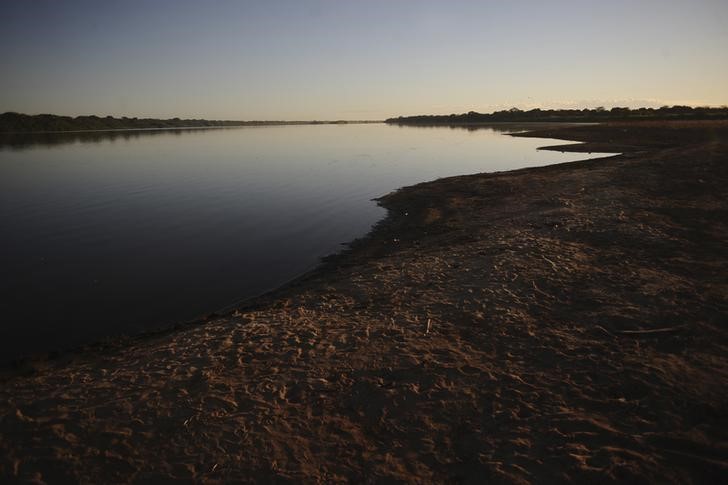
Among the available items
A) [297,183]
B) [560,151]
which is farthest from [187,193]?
[560,151]

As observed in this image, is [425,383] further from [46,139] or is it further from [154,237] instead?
[46,139]

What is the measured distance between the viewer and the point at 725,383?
593 centimetres

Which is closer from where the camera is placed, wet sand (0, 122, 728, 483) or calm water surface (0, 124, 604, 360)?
wet sand (0, 122, 728, 483)

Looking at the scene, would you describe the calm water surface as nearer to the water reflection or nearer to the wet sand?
the wet sand

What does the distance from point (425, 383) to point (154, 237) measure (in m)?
15.3

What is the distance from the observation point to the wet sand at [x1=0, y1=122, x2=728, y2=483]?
495 centimetres

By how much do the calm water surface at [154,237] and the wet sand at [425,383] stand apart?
6.54 feet

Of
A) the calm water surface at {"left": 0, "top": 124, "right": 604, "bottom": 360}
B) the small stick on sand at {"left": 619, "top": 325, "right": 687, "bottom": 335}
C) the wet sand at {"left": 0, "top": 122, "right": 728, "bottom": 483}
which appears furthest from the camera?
the calm water surface at {"left": 0, "top": 124, "right": 604, "bottom": 360}

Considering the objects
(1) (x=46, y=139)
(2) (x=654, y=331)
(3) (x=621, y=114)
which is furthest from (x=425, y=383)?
(3) (x=621, y=114)

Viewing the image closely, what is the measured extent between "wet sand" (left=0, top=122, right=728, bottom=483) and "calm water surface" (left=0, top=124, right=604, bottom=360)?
1994 mm

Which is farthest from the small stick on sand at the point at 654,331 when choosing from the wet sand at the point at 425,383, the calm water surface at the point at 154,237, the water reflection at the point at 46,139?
the water reflection at the point at 46,139

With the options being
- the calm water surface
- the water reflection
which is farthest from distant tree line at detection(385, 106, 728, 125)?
the water reflection

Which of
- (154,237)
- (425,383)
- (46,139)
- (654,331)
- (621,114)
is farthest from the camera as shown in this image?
(621,114)

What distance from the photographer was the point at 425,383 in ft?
21.3
